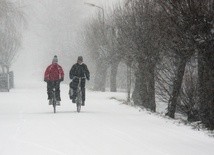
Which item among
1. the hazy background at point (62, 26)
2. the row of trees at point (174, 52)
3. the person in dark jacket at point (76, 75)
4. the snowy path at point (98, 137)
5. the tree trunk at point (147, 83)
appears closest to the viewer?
the snowy path at point (98, 137)

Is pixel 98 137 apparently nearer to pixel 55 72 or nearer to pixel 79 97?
pixel 79 97

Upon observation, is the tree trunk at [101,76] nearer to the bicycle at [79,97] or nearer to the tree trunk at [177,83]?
the tree trunk at [177,83]

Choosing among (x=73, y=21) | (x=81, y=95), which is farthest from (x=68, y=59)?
(x=81, y=95)

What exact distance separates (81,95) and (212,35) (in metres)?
6.06

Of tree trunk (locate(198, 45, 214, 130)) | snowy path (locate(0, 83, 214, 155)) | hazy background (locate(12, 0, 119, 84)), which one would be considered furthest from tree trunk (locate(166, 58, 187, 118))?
hazy background (locate(12, 0, 119, 84))

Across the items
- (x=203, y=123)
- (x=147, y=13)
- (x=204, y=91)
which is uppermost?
(x=147, y=13)

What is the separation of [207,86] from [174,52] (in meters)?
2.83

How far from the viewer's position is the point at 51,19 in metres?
77.7

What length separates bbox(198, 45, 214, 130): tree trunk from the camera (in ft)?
48.4

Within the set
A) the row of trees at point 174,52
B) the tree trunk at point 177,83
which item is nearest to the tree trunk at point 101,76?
the row of trees at point 174,52

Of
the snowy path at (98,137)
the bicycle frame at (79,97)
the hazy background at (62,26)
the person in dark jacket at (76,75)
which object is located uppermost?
the hazy background at (62,26)

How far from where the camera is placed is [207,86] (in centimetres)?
1505

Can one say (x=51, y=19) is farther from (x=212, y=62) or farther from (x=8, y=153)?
(x=8, y=153)

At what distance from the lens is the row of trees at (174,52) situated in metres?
14.6
